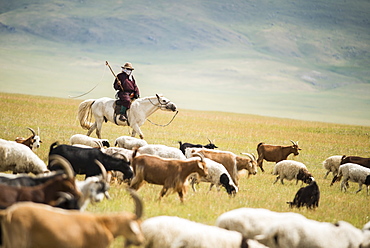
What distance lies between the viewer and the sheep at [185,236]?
7.27 metres

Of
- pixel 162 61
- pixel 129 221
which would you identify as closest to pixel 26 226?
pixel 129 221

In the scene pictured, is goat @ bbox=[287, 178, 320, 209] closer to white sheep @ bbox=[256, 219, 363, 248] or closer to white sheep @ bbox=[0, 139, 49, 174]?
white sheep @ bbox=[256, 219, 363, 248]

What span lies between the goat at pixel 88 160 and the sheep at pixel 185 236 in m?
4.15

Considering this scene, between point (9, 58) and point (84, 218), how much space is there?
163m

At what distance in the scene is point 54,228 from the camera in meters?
6.12

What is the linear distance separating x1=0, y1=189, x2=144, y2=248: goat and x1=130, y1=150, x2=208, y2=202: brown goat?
4.66 meters

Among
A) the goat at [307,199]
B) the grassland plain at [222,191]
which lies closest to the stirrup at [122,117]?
the grassland plain at [222,191]

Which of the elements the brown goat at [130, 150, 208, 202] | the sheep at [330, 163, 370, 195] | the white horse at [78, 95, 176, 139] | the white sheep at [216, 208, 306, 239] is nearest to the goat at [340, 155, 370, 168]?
the sheep at [330, 163, 370, 195]

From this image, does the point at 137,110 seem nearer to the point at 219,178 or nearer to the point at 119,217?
the point at 219,178

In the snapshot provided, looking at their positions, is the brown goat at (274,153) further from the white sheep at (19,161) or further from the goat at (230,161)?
the white sheep at (19,161)

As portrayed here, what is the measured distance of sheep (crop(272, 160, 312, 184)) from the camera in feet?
53.0

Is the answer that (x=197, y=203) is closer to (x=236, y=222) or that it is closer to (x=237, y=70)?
(x=236, y=222)

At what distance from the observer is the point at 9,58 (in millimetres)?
159875

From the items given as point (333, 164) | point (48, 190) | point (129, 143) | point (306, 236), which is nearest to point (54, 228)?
point (48, 190)
